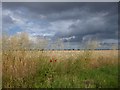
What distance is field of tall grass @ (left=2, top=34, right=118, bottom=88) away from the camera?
589 cm

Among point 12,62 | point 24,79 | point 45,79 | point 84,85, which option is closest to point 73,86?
point 84,85

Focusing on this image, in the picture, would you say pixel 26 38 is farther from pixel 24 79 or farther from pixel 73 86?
pixel 73 86

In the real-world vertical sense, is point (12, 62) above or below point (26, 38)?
below

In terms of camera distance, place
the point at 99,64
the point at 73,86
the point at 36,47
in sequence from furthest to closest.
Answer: the point at 99,64, the point at 36,47, the point at 73,86

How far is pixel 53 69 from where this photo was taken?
20.2 ft

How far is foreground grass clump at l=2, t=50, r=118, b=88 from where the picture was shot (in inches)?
232

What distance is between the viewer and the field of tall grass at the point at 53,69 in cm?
589

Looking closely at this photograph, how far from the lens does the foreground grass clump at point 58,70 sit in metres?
5.88

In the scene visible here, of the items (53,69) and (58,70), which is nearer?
(53,69)

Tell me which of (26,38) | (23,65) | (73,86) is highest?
(26,38)

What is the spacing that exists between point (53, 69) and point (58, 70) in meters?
0.28

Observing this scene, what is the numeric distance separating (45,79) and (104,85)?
1210 mm

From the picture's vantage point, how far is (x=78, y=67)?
659 centimetres

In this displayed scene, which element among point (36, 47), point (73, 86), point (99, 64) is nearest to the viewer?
point (73, 86)
